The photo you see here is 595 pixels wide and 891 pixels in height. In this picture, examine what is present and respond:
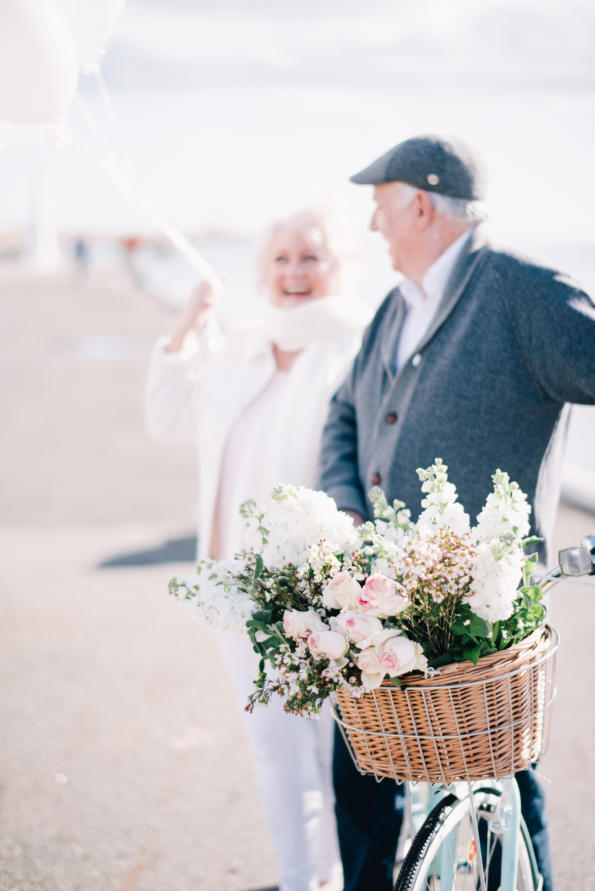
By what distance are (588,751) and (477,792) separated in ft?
5.70

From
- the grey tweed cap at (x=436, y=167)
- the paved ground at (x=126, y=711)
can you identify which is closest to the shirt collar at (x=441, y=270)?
the grey tweed cap at (x=436, y=167)

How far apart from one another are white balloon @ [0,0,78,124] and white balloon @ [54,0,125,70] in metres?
0.04

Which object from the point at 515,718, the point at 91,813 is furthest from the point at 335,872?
the point at 515,718

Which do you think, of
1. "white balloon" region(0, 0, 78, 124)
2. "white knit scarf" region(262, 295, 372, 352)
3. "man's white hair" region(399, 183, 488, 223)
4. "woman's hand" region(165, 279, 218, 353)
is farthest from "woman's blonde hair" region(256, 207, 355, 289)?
"white balloon" region(0, 0, 78, 124)

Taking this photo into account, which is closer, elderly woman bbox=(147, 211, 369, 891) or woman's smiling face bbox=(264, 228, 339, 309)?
elderly woman bbox=(147, 211, 369, 891)

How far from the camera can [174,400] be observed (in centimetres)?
321

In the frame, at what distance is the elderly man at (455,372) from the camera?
2225 millimetres

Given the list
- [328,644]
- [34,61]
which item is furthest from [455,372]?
[34,61]

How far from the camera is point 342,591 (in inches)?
63.6

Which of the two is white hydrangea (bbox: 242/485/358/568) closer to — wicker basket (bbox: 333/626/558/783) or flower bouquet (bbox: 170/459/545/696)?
flower bouquet (bbox: 170/459/545/696)

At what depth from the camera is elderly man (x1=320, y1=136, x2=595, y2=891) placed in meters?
2.22

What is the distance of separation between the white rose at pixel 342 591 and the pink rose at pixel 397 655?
0.09 m

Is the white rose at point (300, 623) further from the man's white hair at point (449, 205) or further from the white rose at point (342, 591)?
the man's white hair at point (449, 205)

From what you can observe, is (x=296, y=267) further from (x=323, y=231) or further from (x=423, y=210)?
(x=423, y=210)
